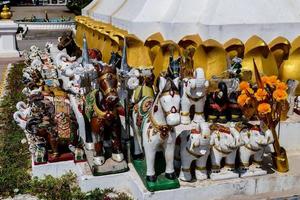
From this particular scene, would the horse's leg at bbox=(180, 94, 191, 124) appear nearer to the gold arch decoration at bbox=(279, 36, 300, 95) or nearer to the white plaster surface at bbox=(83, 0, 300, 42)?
the white plaster surface at bbox=(83, 0, 300, 42)

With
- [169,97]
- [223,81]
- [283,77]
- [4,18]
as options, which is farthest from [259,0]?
[4,18]

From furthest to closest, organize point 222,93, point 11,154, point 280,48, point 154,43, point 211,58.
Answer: point 154,43 < point 280,48 < point 211,58 < point 11,154 < point 222,93

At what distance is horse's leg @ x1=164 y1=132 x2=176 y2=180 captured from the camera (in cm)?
546

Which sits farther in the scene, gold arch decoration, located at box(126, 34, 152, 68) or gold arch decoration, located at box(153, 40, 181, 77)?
gold arch decoration, located at box(126, 34, 152, 68)

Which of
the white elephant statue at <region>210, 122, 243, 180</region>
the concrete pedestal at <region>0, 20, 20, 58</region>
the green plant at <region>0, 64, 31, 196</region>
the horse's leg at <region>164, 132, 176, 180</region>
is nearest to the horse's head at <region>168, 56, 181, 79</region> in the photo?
the white elephant statue at <region>210, 122, 243, 180</region>

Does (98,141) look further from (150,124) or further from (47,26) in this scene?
(47,26)

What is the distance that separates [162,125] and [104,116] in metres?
0.86

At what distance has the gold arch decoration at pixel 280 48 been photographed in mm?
7953

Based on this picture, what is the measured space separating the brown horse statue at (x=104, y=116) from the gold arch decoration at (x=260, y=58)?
2642 mm

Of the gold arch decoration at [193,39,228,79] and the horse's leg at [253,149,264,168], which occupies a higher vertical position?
the gold arch decoration at [193,39,228,79]

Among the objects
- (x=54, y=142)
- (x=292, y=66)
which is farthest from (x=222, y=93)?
(x=54, y=142)

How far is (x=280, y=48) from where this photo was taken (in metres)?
8.03

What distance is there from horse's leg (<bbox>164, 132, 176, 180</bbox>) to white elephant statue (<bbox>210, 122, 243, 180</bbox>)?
0.56 meters

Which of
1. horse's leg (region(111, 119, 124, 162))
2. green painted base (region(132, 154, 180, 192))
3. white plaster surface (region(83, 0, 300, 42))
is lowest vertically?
green painted base (region(132, 154, 180, 192))
